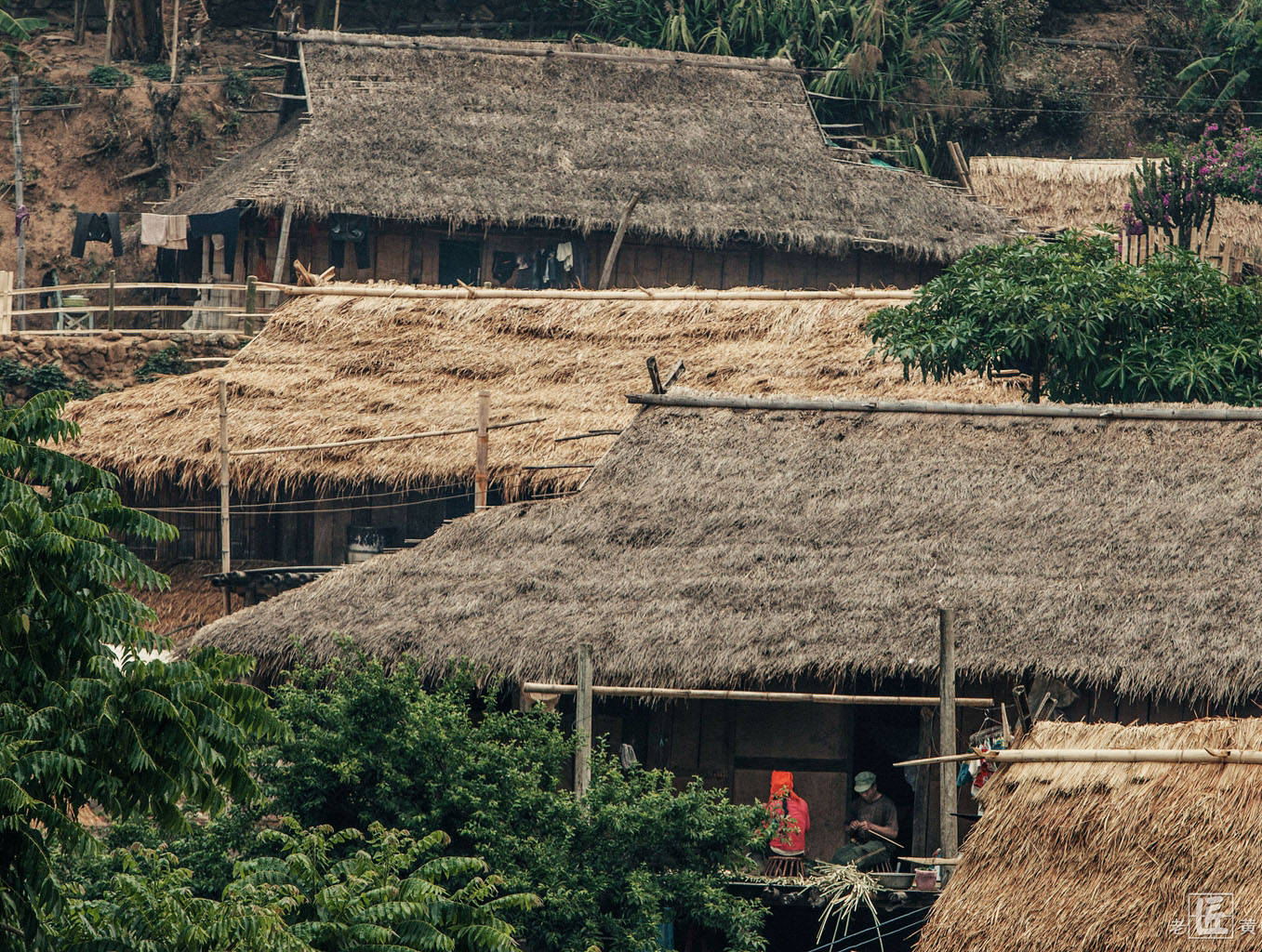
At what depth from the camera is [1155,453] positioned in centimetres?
1497

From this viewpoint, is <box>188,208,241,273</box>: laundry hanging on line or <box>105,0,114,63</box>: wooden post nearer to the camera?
<box>188,208,241,273</box>: laundry hanging on line

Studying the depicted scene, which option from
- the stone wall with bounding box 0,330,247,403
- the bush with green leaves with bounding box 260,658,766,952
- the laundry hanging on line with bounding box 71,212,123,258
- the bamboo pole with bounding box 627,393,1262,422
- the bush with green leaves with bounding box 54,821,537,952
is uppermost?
the laundry hanging on line with bounding box 71,212,123,258

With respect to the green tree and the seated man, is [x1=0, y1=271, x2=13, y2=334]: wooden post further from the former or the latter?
the green tree

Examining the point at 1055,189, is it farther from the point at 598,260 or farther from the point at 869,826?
the point at 869,826

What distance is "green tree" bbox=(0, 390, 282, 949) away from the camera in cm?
746

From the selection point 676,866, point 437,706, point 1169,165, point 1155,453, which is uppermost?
point 1169,165

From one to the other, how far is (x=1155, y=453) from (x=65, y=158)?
2431cm

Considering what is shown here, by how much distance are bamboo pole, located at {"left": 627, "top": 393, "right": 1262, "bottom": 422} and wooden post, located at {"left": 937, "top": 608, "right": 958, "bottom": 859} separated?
3.60 metres

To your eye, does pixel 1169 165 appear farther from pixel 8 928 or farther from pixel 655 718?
pixel 8 928

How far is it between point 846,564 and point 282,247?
43.8 ft

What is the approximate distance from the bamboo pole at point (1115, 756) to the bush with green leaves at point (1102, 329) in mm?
7507

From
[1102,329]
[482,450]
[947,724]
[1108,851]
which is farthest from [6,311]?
[1108,851]

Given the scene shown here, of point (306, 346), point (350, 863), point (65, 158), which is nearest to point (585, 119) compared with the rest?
point (306, 346)

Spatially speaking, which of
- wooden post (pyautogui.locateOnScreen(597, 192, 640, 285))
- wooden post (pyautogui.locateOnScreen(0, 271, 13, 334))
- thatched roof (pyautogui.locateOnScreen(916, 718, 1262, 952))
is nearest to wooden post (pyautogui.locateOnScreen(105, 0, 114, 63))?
wooden post (pyautogui.locateOnScreen(0, 271, 13, 334))
